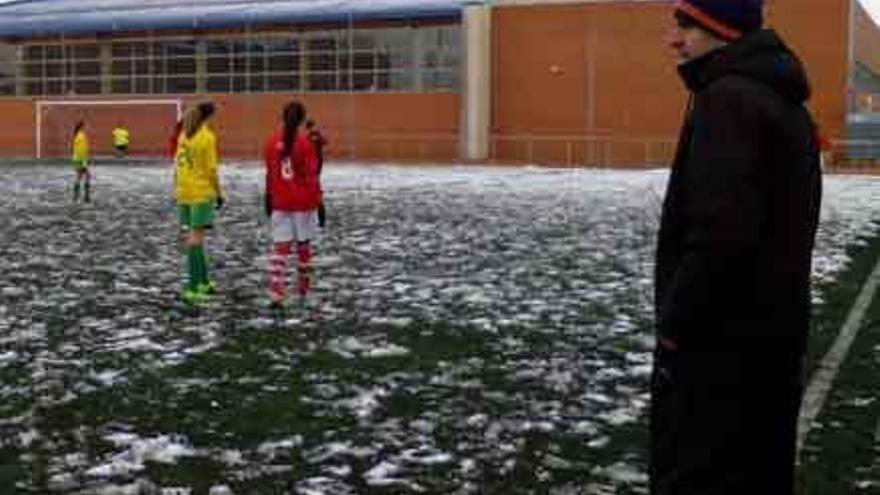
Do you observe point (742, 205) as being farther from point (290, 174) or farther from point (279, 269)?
point (279, 269)

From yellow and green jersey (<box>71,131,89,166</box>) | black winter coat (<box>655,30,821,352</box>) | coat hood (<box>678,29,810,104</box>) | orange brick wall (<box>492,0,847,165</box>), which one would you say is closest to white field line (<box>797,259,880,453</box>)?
black winter coat (<box>655,30,821,352</box>)

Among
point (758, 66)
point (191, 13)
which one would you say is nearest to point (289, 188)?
point (758, 66)

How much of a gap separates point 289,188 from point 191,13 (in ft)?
173

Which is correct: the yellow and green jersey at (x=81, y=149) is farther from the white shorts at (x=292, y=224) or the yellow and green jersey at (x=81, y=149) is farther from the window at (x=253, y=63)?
the window at (x=253, y=63)

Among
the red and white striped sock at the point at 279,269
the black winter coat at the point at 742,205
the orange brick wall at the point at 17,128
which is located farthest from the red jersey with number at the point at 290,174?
the orange brick wall at the point at 17,128

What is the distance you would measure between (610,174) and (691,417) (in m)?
38.2

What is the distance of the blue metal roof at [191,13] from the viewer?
55.9 meters

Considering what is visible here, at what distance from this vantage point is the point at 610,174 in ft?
135

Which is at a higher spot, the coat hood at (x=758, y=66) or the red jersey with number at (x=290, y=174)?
the coat hood at (x=758, y=66)

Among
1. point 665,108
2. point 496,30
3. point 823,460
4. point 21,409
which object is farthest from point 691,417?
point 496,30

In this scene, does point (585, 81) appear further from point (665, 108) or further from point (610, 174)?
point (610, 174)

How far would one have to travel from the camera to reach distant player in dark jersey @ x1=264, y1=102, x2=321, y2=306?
1078 cm

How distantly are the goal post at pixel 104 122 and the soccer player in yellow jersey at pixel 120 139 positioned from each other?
532 mm

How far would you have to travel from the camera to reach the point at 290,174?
10.8 m
